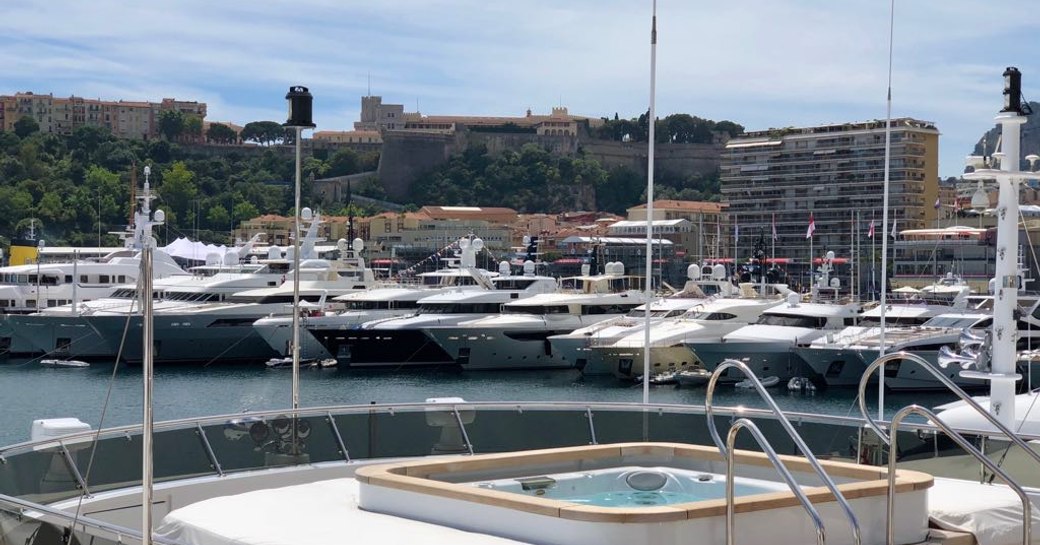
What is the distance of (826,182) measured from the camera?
129125 millimetres

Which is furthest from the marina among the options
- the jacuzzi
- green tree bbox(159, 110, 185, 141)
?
green tree bbox(159, 110, 185, 141)

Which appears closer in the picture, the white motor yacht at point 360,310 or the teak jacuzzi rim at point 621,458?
the teak jacuzzi rim at point 621,458

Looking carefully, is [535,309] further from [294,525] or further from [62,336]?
[294,525]

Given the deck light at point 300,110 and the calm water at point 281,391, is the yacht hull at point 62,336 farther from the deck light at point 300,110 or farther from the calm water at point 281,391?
the deck light at point 300,110

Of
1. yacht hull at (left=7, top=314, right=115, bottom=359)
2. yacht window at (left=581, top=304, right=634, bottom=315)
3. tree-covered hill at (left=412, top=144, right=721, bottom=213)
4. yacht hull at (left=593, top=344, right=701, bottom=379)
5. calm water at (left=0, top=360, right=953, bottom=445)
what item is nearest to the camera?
calm water at (left=0, top=360, right=953, bottom=445)

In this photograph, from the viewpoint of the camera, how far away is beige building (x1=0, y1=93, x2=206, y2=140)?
16625 cm

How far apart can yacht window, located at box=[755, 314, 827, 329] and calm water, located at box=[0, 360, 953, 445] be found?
14.0 feet

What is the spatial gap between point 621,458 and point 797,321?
42.0m

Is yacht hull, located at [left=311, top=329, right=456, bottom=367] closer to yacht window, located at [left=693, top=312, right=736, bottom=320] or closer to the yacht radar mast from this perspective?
yacht window, located at [left=693, top=312, right=736, bottom=320]

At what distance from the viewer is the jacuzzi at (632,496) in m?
7.25

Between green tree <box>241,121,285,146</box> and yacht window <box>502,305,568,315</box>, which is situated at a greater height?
green tree <box>241,121,285,146</box>

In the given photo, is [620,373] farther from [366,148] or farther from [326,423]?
[366,148]

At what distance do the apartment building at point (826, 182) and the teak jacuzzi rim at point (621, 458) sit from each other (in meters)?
114

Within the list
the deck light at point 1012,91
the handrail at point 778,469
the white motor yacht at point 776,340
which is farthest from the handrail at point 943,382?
the white motor yacht at point 776,340
